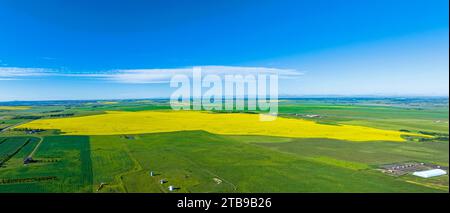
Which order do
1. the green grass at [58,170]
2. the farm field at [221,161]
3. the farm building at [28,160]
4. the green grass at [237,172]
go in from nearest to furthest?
the green grass at [237,172]
the green grass at [58,170]
the farm field at [221,161]
the farm building at [28,160]

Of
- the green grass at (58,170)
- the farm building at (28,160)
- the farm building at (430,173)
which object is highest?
the farm building at (430,173)

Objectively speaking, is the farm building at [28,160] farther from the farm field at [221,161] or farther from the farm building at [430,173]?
the farm building at [430,173]

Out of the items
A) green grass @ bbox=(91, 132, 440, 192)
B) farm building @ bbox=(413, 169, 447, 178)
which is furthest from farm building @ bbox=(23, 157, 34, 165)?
farm building @ bbox=(413, 169, 447, 178)

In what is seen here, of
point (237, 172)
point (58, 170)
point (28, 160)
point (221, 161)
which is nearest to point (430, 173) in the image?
point (237, 172)

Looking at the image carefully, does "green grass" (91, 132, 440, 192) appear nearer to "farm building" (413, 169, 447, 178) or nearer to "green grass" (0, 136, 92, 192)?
"green grass" (0, 136, 92, 192)

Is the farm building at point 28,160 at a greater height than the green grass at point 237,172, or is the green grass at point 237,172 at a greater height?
the farm building at point 28,160

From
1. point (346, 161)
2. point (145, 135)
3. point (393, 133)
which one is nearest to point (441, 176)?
point (346, 161)

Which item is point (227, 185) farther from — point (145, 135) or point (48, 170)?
point (145, 135)

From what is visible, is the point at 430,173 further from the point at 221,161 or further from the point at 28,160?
the point at 28,160

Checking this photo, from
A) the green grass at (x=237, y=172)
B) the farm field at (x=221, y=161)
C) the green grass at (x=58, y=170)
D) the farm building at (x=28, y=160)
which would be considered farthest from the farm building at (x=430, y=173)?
the farm building at (x=28, y=160)

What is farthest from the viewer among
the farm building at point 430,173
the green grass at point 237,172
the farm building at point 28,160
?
the farm building at point 28,160

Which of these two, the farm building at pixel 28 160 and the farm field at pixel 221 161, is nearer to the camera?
the farm field at pixel 221 161
